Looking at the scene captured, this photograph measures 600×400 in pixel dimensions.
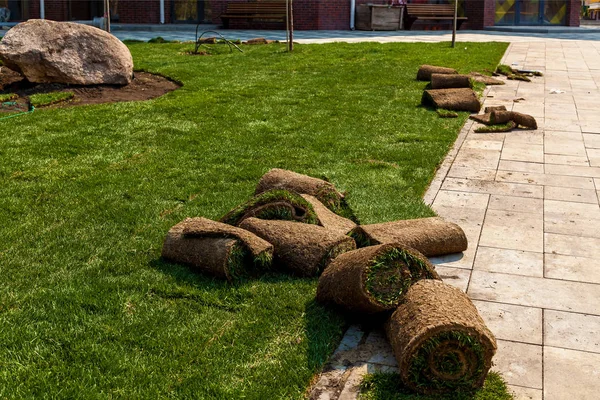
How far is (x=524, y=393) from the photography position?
144 inches

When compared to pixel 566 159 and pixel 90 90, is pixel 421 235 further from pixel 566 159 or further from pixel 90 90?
pixel 90 90

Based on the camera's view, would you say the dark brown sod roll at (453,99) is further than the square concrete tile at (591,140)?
Yes

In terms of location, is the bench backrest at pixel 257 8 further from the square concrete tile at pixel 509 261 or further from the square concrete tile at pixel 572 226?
the square concrete tile at pixel 509 261

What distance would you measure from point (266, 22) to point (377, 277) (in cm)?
2292

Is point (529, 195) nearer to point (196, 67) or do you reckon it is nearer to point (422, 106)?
point (422, 106)

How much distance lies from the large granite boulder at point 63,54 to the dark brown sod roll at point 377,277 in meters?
8.55

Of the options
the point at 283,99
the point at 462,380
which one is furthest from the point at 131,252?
the point at 283,99

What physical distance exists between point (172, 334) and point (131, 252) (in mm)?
1315

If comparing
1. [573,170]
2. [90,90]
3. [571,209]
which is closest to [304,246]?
[571,209]

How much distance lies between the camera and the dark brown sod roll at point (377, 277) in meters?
4.12

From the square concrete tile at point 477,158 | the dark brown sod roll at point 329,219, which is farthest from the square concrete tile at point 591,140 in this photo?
the dark brown sod roll at point 329,219

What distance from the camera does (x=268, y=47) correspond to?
59.8 feet

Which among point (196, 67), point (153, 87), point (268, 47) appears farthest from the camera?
point (268, 47)

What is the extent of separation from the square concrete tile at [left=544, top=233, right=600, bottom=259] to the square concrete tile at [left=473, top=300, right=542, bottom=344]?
113 centimetres
